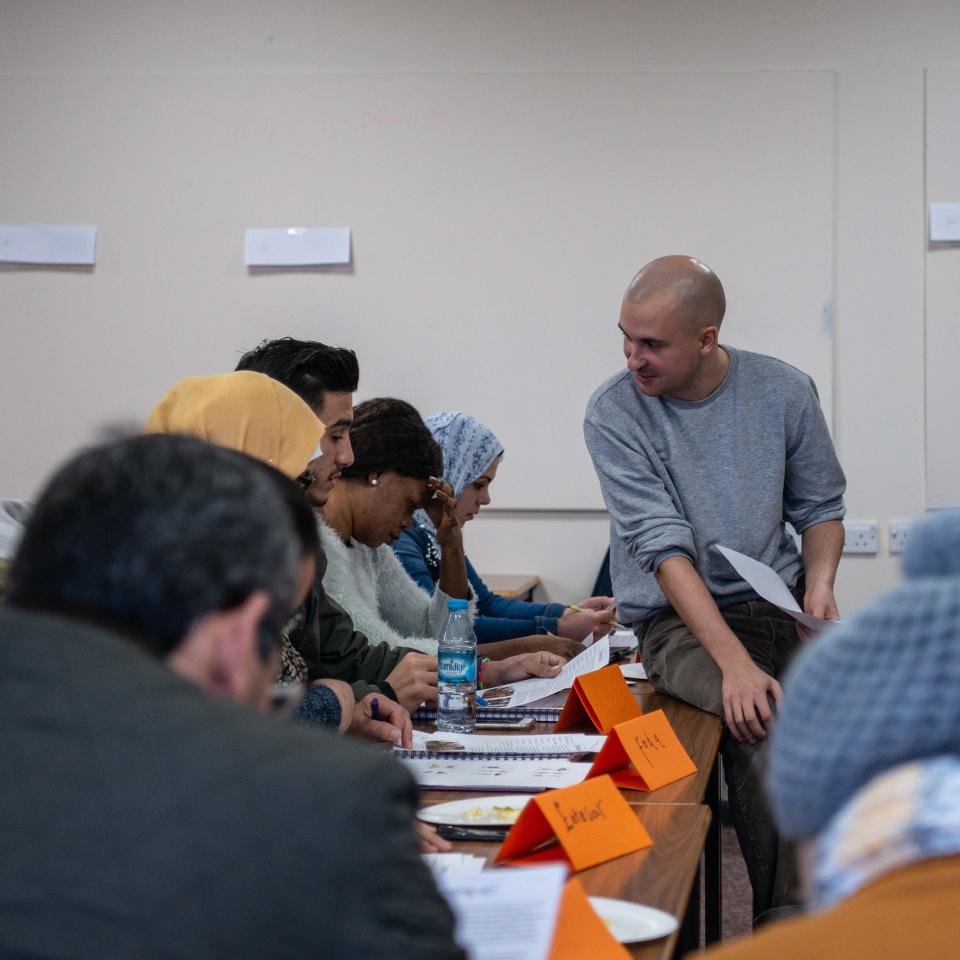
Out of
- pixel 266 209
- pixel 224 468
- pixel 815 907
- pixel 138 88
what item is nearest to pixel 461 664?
pixel 224 468

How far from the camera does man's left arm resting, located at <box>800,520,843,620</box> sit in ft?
7.72

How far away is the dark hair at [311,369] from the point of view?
7.73 feet

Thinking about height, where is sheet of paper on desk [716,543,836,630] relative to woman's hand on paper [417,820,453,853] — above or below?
above

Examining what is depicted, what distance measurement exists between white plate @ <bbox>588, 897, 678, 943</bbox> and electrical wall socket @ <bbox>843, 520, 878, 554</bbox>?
2844mm

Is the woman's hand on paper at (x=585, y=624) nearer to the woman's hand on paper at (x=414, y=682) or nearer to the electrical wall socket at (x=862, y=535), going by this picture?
the woman's hand on paper at (x=414, y=682)

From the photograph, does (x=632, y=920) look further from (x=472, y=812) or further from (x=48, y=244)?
(x=48, y=244)

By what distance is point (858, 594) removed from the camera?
149 inches

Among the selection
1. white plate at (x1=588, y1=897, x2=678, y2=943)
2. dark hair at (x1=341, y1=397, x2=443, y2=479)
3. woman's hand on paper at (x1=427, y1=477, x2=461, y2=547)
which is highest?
dark hair at (x1=341, y1=397, x2=443, y2=479)

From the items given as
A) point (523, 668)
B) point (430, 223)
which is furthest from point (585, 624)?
point (430, 223)

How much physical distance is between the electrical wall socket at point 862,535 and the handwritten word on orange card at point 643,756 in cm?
224

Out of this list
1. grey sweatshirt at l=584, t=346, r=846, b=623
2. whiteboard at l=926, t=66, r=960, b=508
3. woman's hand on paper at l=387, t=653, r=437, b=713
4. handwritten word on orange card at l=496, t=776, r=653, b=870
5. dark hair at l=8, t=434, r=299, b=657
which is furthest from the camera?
whiteboard at l=926, t=66, r=960, b=508

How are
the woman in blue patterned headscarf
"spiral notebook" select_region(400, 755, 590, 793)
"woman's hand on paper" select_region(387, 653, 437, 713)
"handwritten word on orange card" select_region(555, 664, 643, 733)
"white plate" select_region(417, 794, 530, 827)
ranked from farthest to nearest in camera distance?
the woman in blue patterned headscarf < "woman's hand on paper" select_region(387, 653, 437, 713) < "handwritten word on orange card" select_region(555, 664, 643, 733) < "spiral notebook" select_region(400, 755, 590, 793) < "white plate" select_region(417, 794, 530, 827)

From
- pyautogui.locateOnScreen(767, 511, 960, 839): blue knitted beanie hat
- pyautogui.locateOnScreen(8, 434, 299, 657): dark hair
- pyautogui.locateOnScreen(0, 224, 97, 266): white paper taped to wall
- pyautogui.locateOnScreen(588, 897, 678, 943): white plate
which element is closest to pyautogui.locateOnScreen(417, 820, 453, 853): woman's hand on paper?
pyautogui.locateOnScreen(588, 897, 678, 943): white plate

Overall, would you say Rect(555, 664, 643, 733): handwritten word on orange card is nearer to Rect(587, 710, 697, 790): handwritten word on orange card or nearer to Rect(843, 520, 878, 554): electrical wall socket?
Rect(587, 710, 697, 790): handwritten word on orange card
